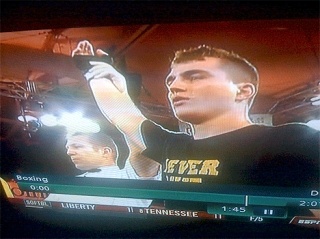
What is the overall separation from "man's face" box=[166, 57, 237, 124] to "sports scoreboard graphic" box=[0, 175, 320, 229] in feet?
0.80

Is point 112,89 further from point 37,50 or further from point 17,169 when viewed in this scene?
point 17,169

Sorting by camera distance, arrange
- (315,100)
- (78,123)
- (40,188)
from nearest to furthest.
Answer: (315,100) < (78,123) < (40,188)

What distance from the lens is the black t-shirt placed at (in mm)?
1291

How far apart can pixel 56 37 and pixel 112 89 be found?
0.19m

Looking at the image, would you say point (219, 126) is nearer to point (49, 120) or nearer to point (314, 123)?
point (314, 123)

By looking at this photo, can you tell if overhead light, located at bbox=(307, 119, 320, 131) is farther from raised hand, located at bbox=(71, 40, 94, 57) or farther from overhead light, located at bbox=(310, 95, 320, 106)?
raised hand, located at bbox=(71, 40, 94, 57)

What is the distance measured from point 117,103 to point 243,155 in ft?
1.16

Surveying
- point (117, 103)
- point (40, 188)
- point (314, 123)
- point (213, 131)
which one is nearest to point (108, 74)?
point (117, 103)

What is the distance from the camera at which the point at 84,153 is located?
142 centimetres

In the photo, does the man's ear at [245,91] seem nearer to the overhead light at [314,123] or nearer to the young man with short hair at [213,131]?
the young man with short hair at [213,131]

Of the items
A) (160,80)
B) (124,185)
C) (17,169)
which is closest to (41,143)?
(17,169)

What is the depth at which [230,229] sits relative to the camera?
1460 mm

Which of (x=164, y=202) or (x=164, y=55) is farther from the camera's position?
(x=164, y=202)

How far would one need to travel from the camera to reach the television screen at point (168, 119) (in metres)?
1.24
